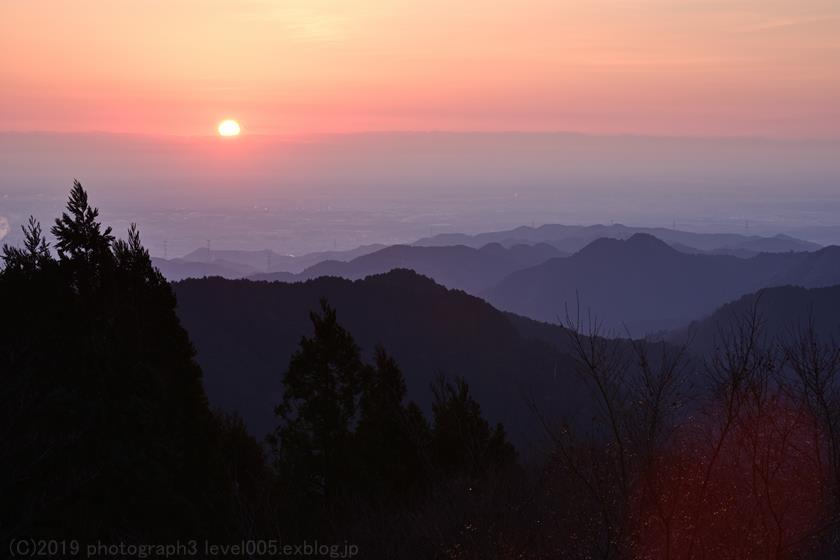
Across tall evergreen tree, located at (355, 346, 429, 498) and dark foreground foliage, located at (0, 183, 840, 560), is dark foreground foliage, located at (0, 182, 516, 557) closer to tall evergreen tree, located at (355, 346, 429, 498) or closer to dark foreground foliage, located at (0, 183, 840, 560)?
dark foreground foliage, located at (0, 183, 840, 560)

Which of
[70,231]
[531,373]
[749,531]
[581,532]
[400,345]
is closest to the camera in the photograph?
[749,531]

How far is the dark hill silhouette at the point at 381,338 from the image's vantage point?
339 ft

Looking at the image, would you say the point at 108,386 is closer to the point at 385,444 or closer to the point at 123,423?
the point at 123,423

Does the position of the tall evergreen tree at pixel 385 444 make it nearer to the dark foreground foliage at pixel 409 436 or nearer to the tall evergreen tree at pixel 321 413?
the tall evergreen tree at pixel 321 413

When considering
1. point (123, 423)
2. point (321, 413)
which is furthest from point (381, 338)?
point (123, 423)

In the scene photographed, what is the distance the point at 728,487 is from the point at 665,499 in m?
2.96

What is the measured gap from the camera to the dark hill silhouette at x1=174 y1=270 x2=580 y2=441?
339 ft

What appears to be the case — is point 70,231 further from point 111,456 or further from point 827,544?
point 827,544

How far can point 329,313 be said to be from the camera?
25.6 metres

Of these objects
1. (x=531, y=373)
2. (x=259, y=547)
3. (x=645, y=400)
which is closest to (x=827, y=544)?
(x=645, y=400)

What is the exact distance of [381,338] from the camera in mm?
124750

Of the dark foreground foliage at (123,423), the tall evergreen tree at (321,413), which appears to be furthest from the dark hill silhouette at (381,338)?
the dark foreground foliage at (123,423)

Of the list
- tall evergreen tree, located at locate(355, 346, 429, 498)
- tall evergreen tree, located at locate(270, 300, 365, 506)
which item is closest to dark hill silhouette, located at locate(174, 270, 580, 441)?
tall evergreen tree, located at locate(355, 346, 429, 498)

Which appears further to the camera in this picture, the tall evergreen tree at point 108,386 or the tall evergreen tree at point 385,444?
the tall evergreen tree at point 385,444
